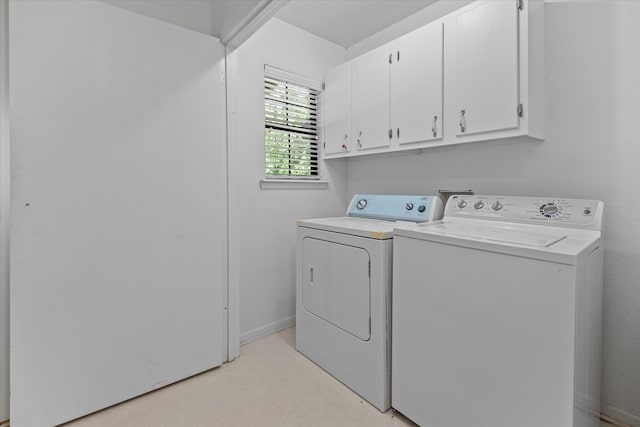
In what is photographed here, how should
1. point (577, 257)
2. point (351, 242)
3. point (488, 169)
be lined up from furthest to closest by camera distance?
point (488, 169) → point (351, 242) → point (577, 257)

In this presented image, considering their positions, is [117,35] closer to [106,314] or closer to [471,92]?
[106,314]

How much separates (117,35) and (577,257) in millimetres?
2252

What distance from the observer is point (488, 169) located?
6.52 ft

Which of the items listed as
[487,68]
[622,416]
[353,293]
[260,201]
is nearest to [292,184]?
[260,201]

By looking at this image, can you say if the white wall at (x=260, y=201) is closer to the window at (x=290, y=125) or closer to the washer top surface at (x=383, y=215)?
the window at (x=290, y=125)

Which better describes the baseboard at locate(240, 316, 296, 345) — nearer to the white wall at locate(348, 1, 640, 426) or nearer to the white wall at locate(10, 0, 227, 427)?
the white wall at locate(10, 0, 227, 427)

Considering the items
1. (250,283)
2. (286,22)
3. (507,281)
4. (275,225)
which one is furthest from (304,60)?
(507,281)

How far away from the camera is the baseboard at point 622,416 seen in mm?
1468

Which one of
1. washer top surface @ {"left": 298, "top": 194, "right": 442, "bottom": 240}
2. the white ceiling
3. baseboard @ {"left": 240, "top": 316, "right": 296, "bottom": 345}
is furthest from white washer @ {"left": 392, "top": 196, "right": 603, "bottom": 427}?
the white ceiling

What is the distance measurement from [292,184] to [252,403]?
162 centimetres

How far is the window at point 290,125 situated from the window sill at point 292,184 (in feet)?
0.16

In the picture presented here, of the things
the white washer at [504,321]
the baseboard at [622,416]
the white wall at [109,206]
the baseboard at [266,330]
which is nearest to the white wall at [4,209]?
the white wall at [109,206]

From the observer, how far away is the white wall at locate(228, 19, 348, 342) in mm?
2137

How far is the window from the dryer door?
31.5 inches
